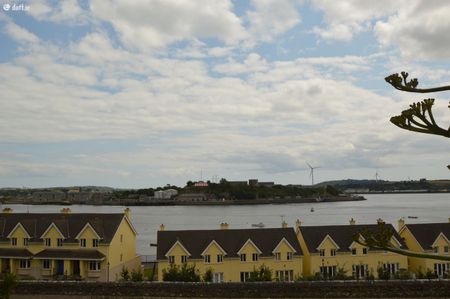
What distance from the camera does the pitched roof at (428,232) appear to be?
37222mm

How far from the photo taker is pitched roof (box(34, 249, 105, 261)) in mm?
35203

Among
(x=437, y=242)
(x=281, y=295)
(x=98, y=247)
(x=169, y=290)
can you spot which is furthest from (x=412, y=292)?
(x=98, y=247)

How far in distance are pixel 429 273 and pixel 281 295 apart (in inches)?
429

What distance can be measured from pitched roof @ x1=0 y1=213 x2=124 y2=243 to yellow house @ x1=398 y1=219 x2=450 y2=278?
22441mm

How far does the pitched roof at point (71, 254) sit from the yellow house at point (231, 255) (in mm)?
4524

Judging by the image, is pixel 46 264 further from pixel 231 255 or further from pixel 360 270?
pixel 360 270

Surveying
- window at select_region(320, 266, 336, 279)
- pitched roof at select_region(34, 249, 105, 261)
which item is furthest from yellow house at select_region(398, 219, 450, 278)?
pitched roof at select_region(34, 249, 105, 261)

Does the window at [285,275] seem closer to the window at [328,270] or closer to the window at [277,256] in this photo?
the window at [277,256]

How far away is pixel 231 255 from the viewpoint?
35.5 m

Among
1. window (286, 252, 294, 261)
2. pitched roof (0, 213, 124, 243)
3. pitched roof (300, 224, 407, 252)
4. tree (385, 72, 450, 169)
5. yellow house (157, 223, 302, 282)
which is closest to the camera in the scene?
tree (385, 72, 450, 169)

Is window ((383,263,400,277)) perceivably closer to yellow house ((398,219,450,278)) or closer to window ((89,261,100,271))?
yellow house ((398,219,450,278))

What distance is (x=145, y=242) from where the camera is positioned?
7531cm

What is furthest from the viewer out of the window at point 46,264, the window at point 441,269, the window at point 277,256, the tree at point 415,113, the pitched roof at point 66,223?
the pitched roof at point 66,223

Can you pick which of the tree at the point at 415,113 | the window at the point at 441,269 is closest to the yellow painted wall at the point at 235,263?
the window at the point at 441,269
